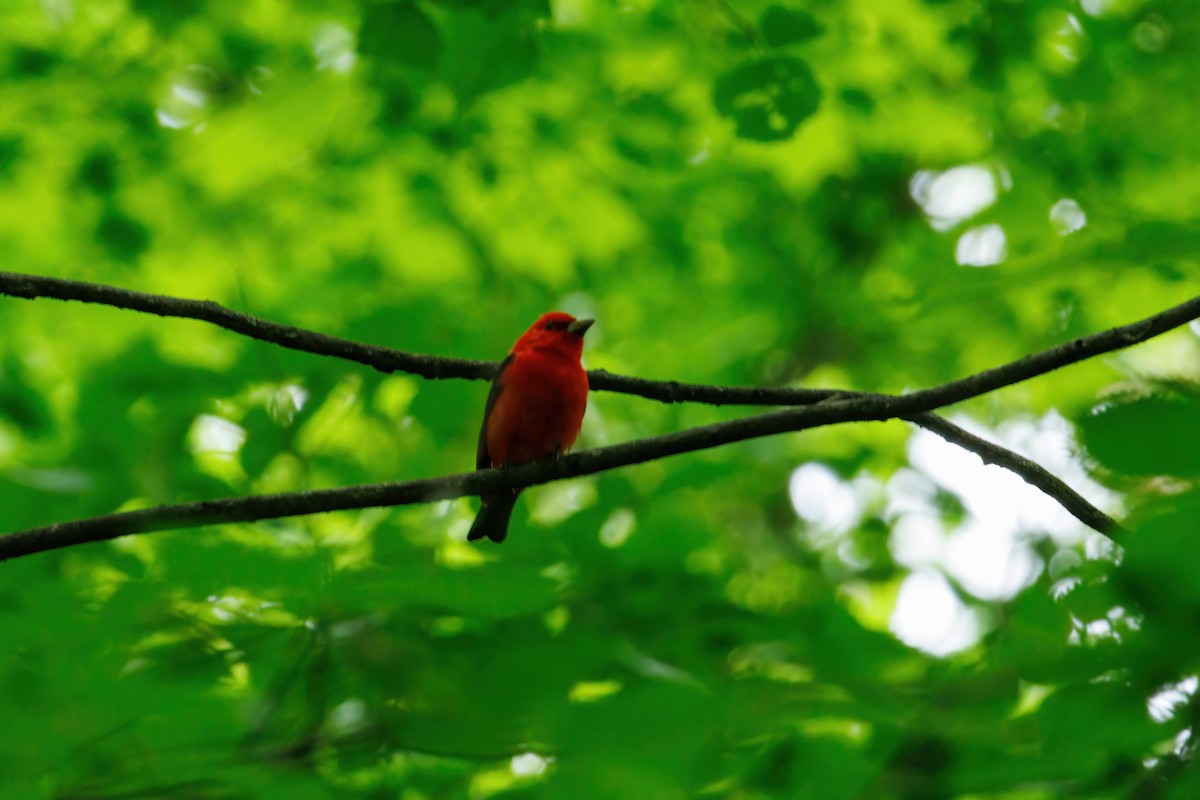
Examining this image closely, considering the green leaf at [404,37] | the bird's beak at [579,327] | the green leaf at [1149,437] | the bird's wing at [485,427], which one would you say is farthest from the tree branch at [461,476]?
the bird's beak at [579,327]

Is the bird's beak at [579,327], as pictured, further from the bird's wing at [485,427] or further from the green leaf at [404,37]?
the green leaf at [404,37]

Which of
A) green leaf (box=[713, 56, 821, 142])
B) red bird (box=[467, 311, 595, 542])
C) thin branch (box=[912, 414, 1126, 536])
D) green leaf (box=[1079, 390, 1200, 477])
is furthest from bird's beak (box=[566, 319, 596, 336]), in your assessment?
green leaf (box=[1079, 390, 1200, 477])

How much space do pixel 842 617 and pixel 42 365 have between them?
7.99 m

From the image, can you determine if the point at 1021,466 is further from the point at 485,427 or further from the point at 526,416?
the point at 485,427

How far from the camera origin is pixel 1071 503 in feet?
9.48

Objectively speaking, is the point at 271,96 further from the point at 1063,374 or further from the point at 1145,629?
the point at 1145,629

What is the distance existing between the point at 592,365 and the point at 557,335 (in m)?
2.61

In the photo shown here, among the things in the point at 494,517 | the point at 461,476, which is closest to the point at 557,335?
the point at 494,517

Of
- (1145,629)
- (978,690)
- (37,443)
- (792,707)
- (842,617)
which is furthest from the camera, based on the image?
(37,443)

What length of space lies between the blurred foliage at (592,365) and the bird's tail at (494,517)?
0.15 m

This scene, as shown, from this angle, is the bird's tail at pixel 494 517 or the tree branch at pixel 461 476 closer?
the tree branch at pixel 461 476

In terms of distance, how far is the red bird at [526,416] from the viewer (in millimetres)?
4828

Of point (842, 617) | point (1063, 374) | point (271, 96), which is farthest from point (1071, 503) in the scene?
point (271, 96)

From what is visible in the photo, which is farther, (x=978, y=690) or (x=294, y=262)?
(x=294, y=262)
